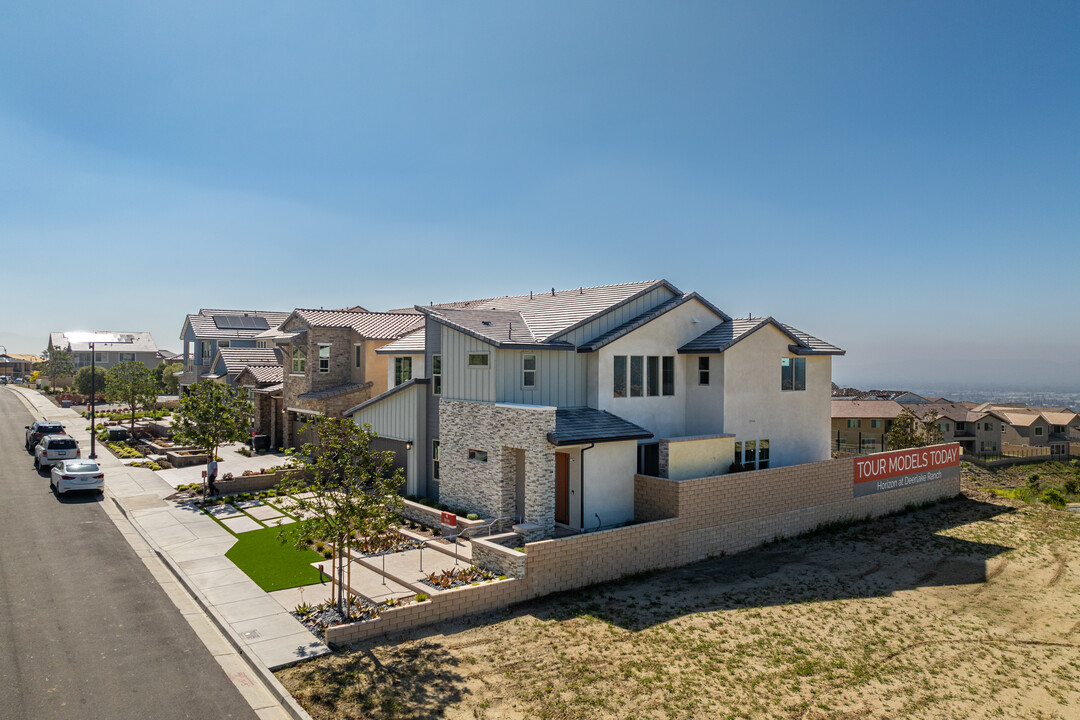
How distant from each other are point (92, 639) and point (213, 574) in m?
4.11

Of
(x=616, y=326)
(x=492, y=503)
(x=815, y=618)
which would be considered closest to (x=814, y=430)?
(x=616, y=326)

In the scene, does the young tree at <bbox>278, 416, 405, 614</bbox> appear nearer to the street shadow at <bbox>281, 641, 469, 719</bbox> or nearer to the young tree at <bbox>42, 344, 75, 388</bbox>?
the street shadow at <bbox>281, 641, 469, 719</bbox>

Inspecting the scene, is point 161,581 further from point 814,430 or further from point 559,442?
point 814,430

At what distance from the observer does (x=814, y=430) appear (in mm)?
28609

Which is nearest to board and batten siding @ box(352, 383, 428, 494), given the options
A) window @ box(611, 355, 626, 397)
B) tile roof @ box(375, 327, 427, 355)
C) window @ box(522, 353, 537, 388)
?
tile roof @ box(375, 327, 427, 355)

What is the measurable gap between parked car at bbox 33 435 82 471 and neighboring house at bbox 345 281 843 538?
1555 cm

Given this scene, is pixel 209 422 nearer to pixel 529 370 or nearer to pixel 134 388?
pixel 529 370

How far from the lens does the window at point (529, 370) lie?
2255cm

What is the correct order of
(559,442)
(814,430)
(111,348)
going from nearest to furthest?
(559,442)
(814,430)
(111,348)

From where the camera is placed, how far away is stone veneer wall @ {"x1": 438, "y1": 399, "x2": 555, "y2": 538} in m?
19.5

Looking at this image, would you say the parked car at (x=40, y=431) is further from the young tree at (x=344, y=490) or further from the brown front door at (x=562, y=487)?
the brown front door at (x=562, y=487)

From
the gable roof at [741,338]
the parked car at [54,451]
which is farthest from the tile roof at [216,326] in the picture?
the gable roof at [741,338]

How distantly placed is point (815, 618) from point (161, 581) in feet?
58.3

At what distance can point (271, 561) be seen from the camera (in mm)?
18703
